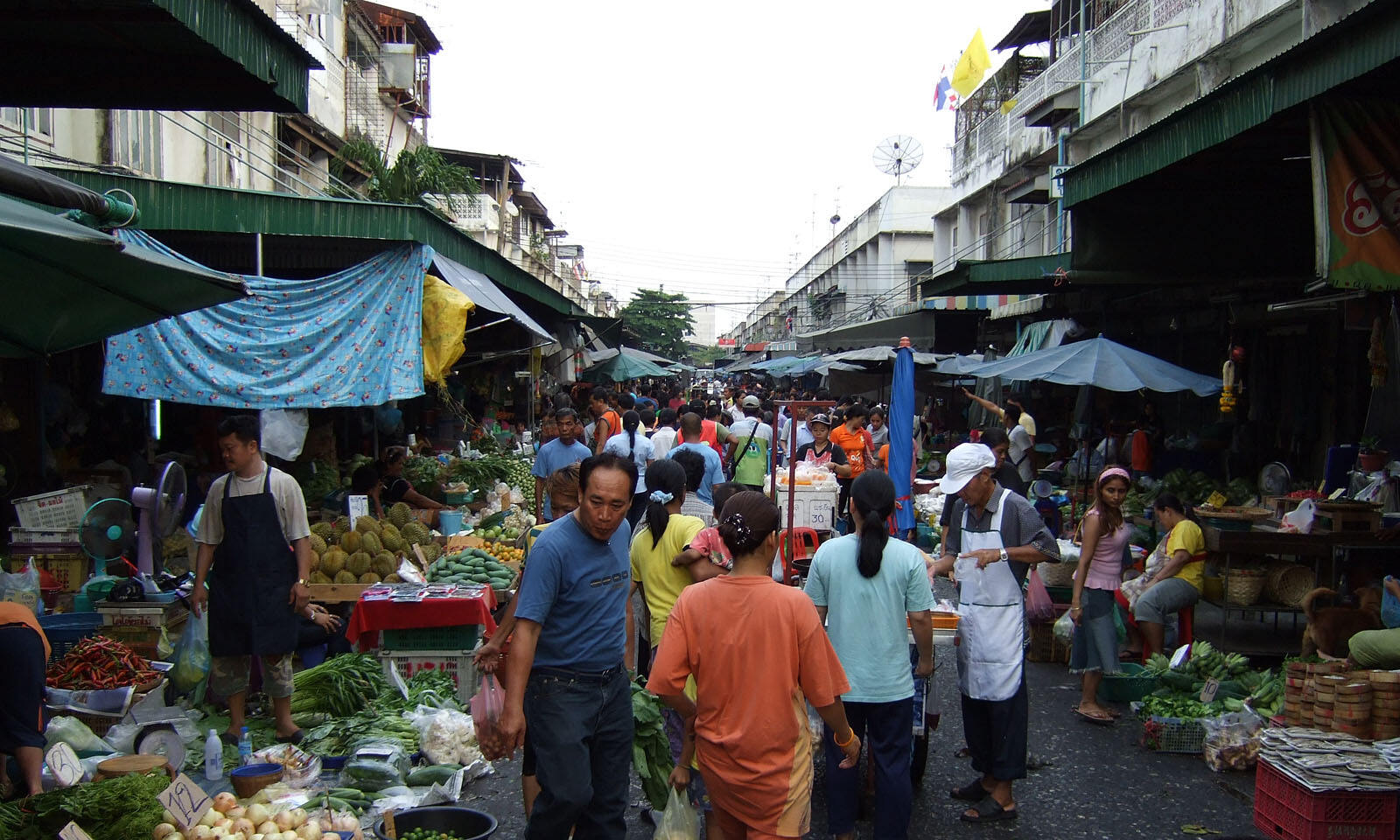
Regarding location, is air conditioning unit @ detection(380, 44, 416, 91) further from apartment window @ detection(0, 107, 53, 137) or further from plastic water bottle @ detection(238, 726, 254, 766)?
plastic water bottle @ detection(238, 726, 254, 766)

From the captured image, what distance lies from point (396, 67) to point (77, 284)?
23.6m

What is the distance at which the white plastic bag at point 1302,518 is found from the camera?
26.0 ft

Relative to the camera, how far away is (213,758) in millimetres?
5625

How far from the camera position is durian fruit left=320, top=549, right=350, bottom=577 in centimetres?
777

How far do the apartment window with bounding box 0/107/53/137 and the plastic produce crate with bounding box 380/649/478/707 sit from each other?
6.65 metres

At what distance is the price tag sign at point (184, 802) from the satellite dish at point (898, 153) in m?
37.6

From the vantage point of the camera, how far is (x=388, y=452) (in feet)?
36.3

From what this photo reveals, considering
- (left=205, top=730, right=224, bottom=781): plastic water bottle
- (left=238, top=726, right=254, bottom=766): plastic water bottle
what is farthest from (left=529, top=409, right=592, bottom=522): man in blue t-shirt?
(left=205, top=730, right=224, bottom=781): plastic water bottle

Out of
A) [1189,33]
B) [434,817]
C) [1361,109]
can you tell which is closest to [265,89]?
[434,817]

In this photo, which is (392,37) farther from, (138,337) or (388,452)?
(138,337)

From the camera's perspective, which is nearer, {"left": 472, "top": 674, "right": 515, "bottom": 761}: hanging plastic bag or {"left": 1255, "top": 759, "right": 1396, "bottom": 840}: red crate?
{"left": 472, "top": 674, "right": 515, "bottom": 761}: hanging plastic bag

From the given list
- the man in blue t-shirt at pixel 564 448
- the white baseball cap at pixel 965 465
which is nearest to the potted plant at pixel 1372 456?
the white baseball cap at pixel 965 465

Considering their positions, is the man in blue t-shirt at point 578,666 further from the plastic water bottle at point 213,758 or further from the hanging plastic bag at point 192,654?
the hanging plastic bag at point 192,654

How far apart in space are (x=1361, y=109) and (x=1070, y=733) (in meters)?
4.14
